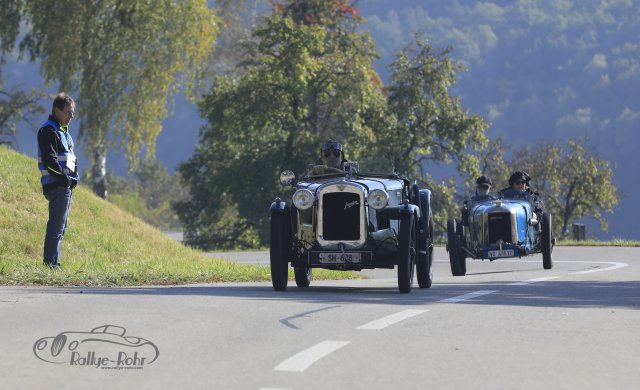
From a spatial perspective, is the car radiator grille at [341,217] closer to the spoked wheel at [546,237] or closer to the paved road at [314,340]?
the paved road at [314,340]

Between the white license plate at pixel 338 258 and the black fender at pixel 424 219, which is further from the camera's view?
the black fender at pixel 424 219

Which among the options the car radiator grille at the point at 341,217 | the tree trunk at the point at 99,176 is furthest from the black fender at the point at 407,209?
the tree trunk at the point at 99,176

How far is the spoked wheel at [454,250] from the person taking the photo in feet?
80.0

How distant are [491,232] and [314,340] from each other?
15.4 meters

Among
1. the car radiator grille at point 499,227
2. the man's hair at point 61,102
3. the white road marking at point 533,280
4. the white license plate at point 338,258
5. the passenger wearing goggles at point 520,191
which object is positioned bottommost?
the white road marking at point 533,280

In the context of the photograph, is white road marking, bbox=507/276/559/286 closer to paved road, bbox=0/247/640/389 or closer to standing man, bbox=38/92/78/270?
paved road, bbox=0/247/640/389

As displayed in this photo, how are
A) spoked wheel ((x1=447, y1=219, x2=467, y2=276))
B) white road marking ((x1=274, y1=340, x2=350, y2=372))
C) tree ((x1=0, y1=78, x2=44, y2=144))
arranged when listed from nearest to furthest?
1. white road marking ((x1=274, y1=340, x2=350, y2=372))
2. spoked wheel ((x1=447, y1=219, x2=467, y2=276))
3. tree ((x1=0, y1=78, x2=44, y2=144))

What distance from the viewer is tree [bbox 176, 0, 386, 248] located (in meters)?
62.0

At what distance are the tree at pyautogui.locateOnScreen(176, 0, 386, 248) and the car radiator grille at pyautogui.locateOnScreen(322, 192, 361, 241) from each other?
4528 cm

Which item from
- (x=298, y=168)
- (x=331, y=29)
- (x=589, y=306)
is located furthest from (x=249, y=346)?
(x=331, y=29)

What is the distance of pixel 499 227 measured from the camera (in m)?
25.2

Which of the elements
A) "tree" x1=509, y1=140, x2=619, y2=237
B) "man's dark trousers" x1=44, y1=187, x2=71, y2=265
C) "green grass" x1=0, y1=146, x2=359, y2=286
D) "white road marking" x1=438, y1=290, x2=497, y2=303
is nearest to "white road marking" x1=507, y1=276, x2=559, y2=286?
"white road marking" x1=438, y1=290, x2=497, y2=303

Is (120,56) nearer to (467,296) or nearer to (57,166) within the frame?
(57,166)

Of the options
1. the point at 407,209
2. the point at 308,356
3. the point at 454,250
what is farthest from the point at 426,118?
the point at 308,356
